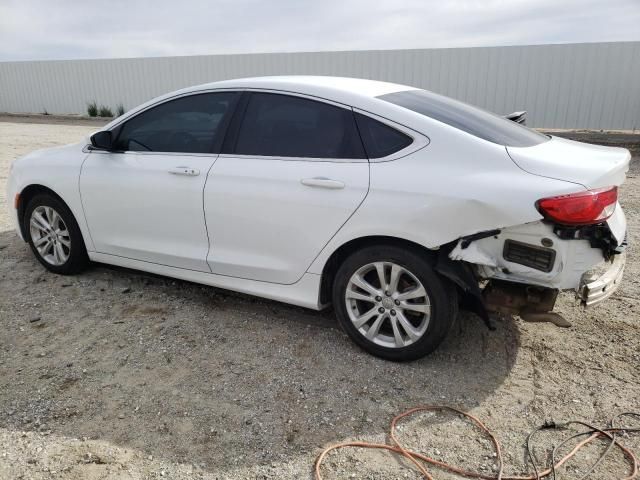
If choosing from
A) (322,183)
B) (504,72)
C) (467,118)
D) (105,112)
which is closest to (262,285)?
(322,183)

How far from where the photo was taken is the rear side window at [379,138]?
317cm

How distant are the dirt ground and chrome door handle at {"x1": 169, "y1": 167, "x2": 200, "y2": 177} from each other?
3.40 feet

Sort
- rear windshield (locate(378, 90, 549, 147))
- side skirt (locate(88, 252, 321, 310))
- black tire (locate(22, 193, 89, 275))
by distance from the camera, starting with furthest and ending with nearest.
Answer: black tire (locate(22, 193, 89, 275)) < side skirt (locate(88, 252, 321, 310)) < rear windshield (locate(378, 90, 549, 147))

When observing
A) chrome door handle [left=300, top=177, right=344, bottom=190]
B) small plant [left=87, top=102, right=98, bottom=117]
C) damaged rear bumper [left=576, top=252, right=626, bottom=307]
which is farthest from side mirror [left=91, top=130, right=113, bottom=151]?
small plant [left=87, top=102, right=98, bottom=117]

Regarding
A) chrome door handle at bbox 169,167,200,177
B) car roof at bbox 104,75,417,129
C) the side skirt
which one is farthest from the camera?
chrome door handle at bbox 169,167,200,177

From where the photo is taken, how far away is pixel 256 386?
3.13m

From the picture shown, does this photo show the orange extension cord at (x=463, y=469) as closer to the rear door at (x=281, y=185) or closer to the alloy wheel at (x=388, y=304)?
the alloy wheel at (x=388, y=304)

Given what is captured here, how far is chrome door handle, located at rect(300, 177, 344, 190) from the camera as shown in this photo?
3.22 meters

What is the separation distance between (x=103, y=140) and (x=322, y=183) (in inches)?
76.8

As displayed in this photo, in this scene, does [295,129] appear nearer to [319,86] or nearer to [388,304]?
[319,86]

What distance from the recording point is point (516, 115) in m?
4.38

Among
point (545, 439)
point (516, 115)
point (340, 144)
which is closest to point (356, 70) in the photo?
point (516, 115)

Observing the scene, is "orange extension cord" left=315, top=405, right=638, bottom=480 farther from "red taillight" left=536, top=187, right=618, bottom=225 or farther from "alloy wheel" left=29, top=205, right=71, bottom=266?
"alloy wheel" left=29, top=205, right=71, bottom=266

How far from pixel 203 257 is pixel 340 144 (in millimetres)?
1276
